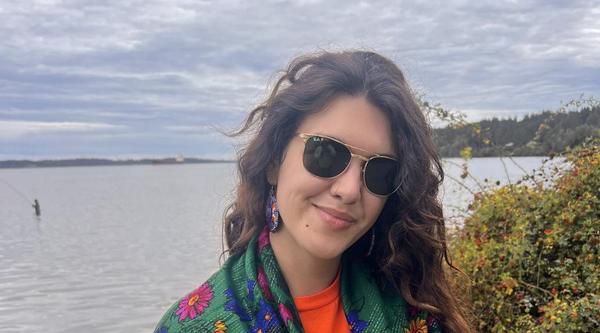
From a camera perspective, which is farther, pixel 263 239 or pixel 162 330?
pixel 263 239

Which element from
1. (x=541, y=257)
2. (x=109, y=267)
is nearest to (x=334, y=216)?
(x=541, y=257)

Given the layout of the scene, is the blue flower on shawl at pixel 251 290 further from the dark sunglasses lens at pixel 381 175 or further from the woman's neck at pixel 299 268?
the dark sunglasses lens at pixel 381 175

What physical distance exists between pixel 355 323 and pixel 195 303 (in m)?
0.51

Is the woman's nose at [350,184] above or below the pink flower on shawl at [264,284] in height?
above

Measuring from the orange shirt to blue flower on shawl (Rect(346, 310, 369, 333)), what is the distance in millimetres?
Answer: 15

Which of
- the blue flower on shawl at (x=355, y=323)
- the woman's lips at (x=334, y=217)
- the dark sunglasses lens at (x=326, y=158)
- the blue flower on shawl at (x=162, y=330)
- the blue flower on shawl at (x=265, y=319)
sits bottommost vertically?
the blue flower on shawl at (x=355, y=323)

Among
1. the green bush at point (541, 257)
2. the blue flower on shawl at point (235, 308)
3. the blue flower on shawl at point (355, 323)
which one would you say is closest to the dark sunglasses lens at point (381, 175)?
the blue flower on shawl at point (355, 323)

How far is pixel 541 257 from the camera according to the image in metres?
4.47

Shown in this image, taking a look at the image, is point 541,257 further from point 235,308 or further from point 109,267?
point 109,267

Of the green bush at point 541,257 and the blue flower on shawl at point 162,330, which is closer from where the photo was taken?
the blue flower on shawl at point 162,330

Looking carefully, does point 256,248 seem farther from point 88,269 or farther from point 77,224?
point 77,224

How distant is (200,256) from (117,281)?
10.2 feet

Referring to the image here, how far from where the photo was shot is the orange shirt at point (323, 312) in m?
1.98

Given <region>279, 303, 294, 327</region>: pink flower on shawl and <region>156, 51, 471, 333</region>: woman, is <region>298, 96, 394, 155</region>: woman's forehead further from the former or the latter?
<region>279, 303, 294, 327</region>: pink flower on shawl
